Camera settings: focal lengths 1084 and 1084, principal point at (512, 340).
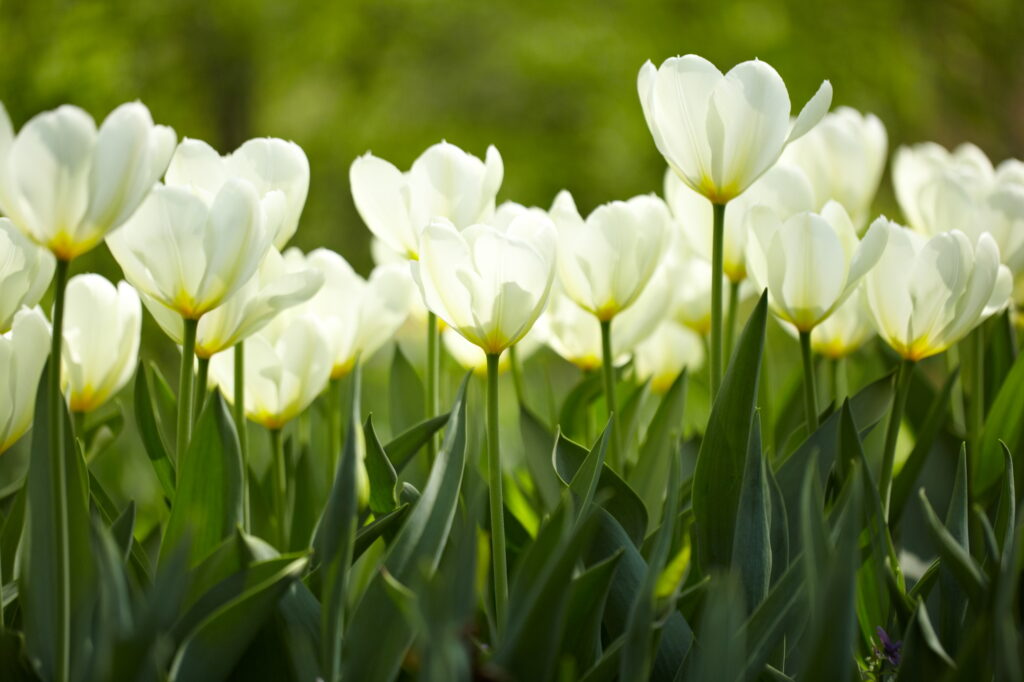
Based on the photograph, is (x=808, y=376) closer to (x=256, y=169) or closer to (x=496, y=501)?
(x=496, y=501)

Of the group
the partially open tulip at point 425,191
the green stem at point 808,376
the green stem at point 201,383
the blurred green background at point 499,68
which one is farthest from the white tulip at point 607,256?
the blurred green background at point 499,68

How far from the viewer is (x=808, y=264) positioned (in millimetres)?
1278

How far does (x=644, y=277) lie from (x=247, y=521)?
61 cm

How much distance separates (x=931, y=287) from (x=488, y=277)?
21.9 inches

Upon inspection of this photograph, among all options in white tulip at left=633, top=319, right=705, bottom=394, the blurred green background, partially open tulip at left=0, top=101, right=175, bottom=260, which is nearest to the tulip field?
partially open tulip at left=0, top=101, right=175, bottom=260

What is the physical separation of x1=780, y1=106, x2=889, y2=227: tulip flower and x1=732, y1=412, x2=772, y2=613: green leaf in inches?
30.1

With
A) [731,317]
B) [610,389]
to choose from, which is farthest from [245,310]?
[731,317]

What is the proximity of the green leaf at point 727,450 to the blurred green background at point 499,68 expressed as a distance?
3.62 meters

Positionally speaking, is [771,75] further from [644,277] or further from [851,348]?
[851,348]

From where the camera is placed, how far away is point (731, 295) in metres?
1.72

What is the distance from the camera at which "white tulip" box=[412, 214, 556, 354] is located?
1128 millimetres

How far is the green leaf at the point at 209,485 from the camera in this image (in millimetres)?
1079

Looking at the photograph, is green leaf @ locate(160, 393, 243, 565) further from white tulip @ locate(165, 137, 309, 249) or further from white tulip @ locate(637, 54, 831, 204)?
white tulip @ locate(637, 54, 831, 204)

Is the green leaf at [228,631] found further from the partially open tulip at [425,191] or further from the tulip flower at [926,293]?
the tulip flower at [926,293]
